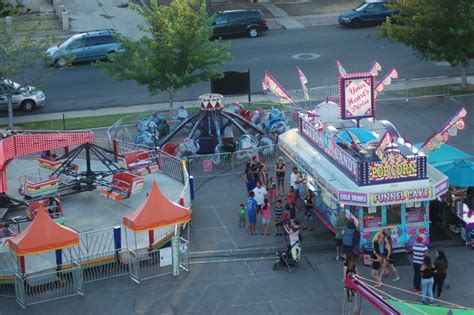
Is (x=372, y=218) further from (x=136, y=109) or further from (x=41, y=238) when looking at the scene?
(x=136, y=109)

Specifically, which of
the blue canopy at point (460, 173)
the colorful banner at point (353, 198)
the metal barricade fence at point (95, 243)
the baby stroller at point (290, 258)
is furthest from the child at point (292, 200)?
the metal barricade fence at point (95, 243)

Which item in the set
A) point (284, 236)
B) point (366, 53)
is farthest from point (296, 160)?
point (366, 53)

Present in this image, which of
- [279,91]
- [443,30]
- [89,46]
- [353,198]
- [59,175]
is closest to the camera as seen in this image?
[353,198]

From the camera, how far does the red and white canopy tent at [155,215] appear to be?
2450 centimetres

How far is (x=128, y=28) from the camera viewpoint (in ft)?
179

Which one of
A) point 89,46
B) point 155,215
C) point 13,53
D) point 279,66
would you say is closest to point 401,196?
point 155,215

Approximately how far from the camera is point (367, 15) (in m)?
52.5

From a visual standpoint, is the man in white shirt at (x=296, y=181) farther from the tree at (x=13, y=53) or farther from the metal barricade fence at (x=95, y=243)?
the tree at (x=13, y=53)

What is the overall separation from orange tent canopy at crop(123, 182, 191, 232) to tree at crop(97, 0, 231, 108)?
39.3 feet

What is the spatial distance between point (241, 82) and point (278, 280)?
17.0 metres

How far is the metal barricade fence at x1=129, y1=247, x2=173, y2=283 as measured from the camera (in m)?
24.5

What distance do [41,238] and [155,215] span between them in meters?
3.13

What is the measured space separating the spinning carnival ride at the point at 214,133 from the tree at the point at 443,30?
9.00 m

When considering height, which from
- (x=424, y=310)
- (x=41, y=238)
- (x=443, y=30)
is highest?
(x=443, y=30)
